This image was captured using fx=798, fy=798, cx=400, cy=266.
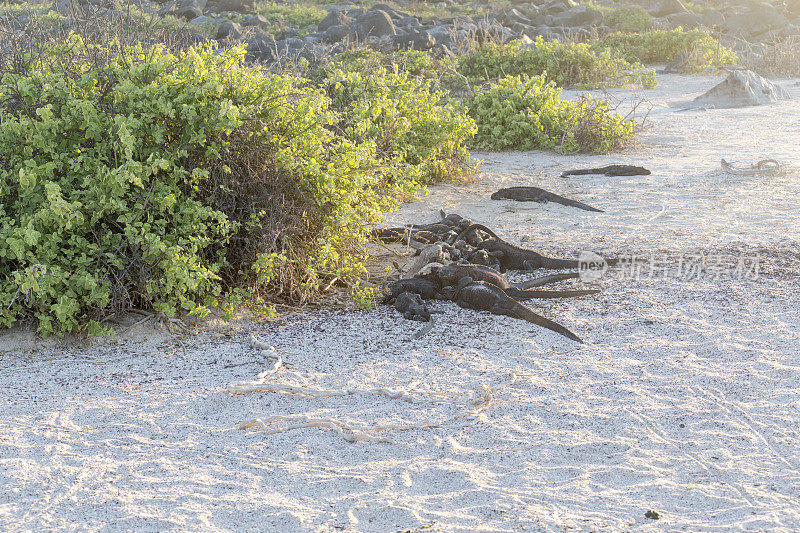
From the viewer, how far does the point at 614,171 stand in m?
8.20

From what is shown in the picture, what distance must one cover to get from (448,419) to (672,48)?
16992 millimetres

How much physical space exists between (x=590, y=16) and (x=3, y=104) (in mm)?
25351

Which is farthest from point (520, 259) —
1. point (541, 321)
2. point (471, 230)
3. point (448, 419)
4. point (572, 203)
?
point (448, 419)

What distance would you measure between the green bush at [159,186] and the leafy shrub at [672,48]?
45.0ft

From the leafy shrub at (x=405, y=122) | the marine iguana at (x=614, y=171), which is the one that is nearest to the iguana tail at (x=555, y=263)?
the leafy shrub at (x=405, y=122)

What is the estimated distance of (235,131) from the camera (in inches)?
182

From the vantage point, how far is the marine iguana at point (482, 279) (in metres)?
4.91

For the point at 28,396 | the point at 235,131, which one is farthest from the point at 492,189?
the point at 28,396

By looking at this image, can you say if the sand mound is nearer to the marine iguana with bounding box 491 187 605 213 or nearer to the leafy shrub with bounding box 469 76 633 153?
the leafy shrub with bounding box 469 76 633 153

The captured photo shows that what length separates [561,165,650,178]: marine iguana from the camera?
812 centimetres

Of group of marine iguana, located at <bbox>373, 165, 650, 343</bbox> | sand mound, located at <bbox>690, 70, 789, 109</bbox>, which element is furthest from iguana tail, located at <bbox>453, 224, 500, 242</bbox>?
sand mound, located at <bbox>690, 70, 789, 109</bbox>

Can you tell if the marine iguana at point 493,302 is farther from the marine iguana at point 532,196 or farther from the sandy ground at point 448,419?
the marine iguana at point 532,196

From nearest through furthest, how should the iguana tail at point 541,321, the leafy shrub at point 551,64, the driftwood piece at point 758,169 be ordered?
the iguana tail at point 541,321
the driftwood piece at point 758,169
the leafy shrub at point 551,64

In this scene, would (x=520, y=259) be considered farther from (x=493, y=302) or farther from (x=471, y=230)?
(x=493, y=302)
